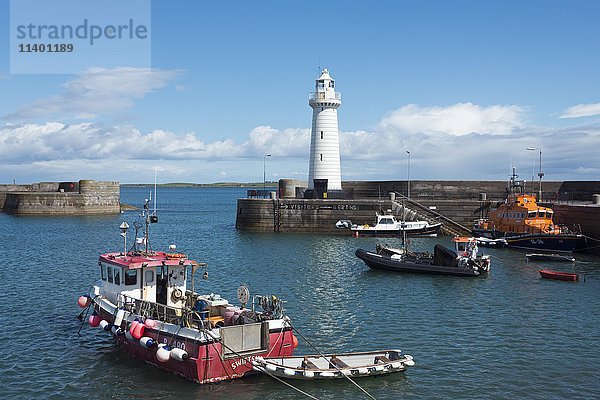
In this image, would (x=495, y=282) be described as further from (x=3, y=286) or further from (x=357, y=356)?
(x=3, y=286)

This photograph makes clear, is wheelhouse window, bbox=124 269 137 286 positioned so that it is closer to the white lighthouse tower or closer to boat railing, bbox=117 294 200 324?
boat railing, bbox=117 294 200 324

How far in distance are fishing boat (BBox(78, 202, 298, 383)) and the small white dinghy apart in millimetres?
396

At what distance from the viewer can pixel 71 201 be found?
79.2 meters

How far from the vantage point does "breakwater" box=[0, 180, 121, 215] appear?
258ft

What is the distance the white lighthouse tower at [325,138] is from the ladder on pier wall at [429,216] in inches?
294

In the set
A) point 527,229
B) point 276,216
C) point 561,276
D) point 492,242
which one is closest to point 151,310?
point 561,276

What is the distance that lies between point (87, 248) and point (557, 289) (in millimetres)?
33440

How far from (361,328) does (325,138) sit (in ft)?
127

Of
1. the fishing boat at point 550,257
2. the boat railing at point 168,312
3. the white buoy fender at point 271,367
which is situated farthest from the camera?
the fishing boat at point 550,257

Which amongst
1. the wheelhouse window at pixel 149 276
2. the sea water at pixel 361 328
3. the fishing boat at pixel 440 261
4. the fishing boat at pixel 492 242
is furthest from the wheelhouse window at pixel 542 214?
the wheelhouse window at pixel 149 276

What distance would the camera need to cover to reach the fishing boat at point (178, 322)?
15250 mm

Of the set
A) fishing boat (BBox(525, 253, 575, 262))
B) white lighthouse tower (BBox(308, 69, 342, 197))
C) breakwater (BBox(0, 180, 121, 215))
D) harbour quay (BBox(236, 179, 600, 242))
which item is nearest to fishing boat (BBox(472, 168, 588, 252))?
fishing boat (BBox(525, 253, 575, 262))

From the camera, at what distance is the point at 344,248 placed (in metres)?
44.8

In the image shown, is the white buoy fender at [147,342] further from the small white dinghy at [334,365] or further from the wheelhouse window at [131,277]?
the wheelhouse window at [131,277]
